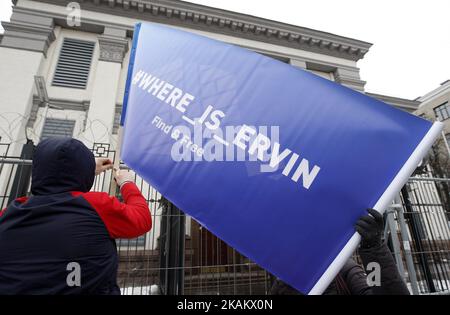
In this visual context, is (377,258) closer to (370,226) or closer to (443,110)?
(370,226)

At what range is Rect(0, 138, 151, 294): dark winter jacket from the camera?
41.3 inches

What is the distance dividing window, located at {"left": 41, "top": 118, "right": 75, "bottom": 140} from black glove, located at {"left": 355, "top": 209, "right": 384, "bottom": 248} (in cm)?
1017

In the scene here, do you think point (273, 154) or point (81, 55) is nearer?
point (273, 154)

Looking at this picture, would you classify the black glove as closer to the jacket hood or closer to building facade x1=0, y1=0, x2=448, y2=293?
the jacket hood

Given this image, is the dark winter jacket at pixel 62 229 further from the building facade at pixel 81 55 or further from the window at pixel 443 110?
the window at pixel 443 110

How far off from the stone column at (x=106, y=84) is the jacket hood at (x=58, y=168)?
8.12 m

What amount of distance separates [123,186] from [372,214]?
4.54 feet

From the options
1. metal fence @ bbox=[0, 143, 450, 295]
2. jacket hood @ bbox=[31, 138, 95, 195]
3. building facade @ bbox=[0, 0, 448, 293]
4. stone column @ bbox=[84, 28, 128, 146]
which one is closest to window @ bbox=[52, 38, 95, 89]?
building facade @ bbox=[0, 0, 448, 293]

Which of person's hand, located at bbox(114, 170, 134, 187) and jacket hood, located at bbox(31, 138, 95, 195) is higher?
person's hand, located at bbox(114, 170, 134, 187)

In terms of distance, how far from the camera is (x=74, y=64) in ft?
33.9

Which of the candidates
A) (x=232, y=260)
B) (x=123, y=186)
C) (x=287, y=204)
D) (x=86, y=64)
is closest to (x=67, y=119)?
(x=86, y=64)

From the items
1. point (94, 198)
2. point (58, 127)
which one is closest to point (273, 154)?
point (94, 198)

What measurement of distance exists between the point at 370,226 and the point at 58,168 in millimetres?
1515
